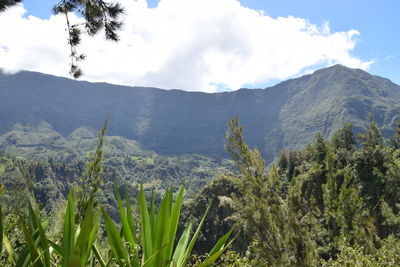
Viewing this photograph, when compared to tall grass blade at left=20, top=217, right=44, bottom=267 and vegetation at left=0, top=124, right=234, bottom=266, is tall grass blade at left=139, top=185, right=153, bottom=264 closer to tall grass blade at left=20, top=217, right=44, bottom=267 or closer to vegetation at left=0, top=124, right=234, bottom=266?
vegetation at left=0, top=124, right=234, bottom=266

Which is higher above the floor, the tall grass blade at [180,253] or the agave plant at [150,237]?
the agave plant at [150,237]

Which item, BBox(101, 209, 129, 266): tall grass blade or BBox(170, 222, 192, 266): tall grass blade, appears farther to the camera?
BBox(170, 222, 192, 266): tall grass blade

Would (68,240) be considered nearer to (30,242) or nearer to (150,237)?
(30,242)

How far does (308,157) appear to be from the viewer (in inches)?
1471

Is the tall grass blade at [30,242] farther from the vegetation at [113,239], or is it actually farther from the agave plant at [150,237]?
the agave plant at [150,237]

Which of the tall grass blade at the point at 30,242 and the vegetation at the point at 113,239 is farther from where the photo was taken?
the vegetation at the point at 113,239

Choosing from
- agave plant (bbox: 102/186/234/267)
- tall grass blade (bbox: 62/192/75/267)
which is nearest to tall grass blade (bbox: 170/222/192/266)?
agave plant (bbox: 102/186/234/267)

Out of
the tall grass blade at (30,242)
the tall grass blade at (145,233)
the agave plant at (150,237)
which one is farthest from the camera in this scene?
the tall grass blade at (145,233)

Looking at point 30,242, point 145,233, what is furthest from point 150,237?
point 30,242

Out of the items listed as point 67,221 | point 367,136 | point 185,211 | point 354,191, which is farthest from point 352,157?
point 67,221

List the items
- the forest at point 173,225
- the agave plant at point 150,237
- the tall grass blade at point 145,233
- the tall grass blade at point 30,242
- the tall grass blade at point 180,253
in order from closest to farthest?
1. the tall grass blade at point 30,242
2. the forest at point 173,225
3. the agave plant at point 150,237
4. the tall grass blade at point 145,233
5. the tall grass blade at point 180,253

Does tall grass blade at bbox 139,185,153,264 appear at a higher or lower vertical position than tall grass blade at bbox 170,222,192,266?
higher

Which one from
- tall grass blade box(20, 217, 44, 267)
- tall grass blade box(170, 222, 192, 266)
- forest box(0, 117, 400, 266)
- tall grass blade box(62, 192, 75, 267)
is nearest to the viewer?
tall grass blade box(20, 217, 44, 267)

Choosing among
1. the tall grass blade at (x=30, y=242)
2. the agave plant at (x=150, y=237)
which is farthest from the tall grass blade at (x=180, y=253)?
the tall grass blade at (x=30, y=242)
